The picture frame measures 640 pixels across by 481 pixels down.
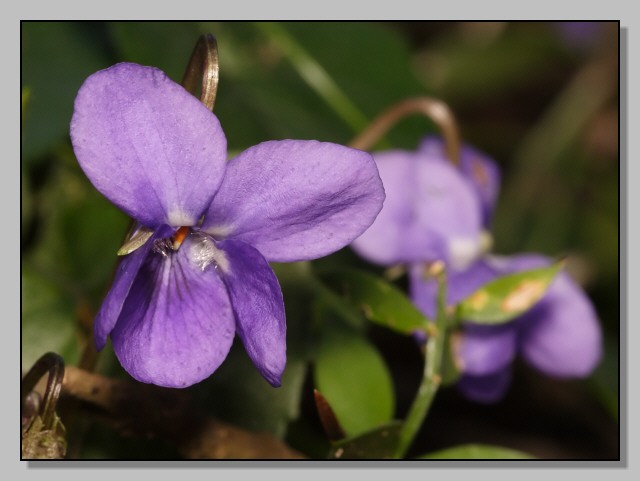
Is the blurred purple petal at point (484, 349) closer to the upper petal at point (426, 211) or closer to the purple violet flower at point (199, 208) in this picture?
the upper petal at point (426, 211)

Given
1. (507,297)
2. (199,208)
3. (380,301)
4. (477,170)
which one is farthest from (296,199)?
(477,170)

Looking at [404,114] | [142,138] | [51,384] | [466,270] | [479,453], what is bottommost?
[479,453]

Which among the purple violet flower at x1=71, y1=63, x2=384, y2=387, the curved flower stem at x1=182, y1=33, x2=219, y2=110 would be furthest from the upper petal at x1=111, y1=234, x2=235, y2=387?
the curved flower stem at x1=182, y1=33, x2=219, y2=110

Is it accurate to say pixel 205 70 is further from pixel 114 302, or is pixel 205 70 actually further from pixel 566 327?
pixel 566 327

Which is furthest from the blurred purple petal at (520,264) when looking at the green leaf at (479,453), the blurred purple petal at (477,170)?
the green leaf at (479,453)

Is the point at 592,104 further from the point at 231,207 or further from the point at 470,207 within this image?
the point at 231,207

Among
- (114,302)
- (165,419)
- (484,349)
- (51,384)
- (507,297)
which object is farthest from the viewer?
(484,349)

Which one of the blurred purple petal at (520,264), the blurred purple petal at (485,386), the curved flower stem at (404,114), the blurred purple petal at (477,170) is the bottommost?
the blurred purple petal at (485,386)
